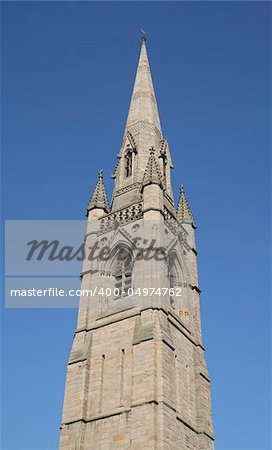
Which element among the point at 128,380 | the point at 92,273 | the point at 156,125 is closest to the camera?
the point at 128,380

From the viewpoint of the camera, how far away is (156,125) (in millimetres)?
34906

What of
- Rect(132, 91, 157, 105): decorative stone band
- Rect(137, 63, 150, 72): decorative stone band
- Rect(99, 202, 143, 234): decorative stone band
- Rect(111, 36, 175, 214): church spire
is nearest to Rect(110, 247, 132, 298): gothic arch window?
Rect(99, 202, 143, 234): decorative stone band

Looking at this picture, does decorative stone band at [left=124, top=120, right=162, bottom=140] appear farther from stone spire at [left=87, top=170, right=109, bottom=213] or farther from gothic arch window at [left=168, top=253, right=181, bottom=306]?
gothic arch window at [left=168, top=253, right=181, bottom=306]

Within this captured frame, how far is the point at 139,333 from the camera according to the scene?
70.8 ft

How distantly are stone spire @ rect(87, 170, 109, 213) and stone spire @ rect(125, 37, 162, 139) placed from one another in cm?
535

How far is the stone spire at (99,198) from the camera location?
96.1ft

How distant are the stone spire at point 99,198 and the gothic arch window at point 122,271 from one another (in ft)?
12.0

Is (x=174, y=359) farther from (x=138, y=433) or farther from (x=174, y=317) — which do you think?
(x=138, y=433)

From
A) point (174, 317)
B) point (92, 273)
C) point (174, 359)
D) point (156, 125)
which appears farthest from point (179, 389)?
A: point (156, 125)

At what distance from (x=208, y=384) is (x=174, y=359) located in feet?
9.47

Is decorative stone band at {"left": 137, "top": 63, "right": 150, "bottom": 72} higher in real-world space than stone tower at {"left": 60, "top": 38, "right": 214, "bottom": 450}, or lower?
higher

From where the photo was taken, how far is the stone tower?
1964 cm

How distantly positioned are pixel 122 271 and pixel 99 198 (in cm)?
558

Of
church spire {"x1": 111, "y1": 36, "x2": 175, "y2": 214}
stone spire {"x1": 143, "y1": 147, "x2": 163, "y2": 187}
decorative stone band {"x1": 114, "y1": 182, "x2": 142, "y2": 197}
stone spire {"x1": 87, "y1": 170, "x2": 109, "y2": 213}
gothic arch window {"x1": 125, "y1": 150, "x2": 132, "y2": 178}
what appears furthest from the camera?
gothic arch window {"x1": 125, "y1": 150, "x2": 132, "y2": 178}
